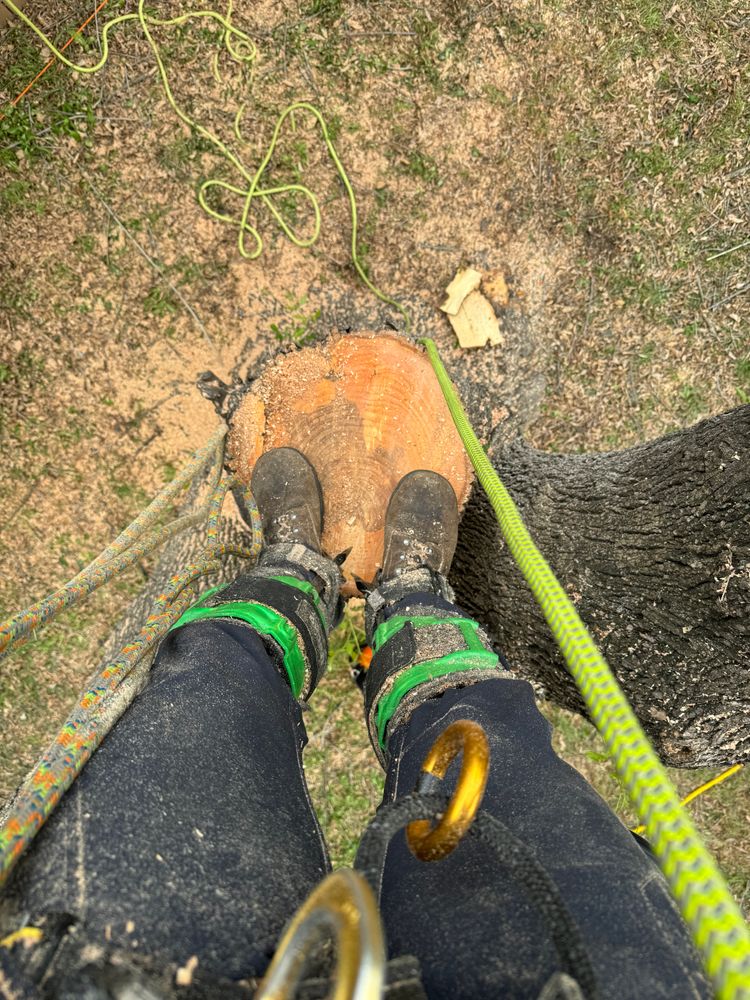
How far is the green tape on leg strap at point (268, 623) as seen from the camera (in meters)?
1.33

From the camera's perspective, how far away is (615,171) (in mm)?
2154

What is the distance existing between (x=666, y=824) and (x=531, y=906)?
7.9 inches

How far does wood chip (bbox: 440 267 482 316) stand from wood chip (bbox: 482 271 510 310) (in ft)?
0.14

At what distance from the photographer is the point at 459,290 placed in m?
2.02

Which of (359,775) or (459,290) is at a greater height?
(459,290)

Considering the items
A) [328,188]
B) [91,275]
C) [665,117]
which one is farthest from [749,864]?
[91,275]

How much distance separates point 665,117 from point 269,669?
7.50ft

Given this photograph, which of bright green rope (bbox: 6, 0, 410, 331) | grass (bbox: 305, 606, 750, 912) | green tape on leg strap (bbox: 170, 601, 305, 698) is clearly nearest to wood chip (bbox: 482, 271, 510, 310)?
bright green rope (bbox: 6, 0, 410, 331)

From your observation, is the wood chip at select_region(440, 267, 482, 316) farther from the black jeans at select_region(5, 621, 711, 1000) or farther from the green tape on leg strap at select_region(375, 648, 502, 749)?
the black jeans at select_region(5, 621, 711, 1000)

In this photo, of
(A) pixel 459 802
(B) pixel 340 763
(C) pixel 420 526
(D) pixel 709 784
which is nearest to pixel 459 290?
(C) pixel 420 526

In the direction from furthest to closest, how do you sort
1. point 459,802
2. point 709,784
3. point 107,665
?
point 709,784 < point 107,665 < point 459,802

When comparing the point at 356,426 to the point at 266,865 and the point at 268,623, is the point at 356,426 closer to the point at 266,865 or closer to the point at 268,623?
the point at 268,623

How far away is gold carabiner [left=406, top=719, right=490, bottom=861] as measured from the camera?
72 cm

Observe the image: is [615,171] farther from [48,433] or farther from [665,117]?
[48,433]
